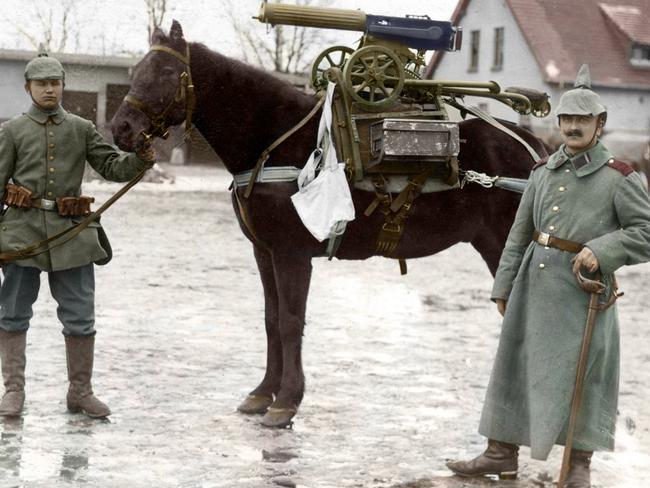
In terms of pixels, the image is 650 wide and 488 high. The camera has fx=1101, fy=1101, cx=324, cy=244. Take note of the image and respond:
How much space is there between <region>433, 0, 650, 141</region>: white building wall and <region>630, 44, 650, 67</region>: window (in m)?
1.00

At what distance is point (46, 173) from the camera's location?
6.33m

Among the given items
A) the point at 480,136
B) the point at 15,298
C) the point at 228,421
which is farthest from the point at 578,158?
the point at 15,298

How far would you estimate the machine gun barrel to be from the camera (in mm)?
6309

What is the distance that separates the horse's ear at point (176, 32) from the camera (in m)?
6.16

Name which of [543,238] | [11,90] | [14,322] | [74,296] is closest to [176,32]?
[74,296]

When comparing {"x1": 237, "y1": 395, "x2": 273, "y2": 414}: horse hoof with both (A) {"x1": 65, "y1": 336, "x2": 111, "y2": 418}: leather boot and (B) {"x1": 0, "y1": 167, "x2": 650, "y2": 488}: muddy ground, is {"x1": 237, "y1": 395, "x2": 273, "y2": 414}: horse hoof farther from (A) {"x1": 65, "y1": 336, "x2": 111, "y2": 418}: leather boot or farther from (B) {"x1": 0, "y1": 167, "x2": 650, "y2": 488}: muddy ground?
(A) {"x1": 65, "y1": 336, "x2": 111, "y2": 418}: leather boot

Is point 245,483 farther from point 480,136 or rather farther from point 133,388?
point 480,136

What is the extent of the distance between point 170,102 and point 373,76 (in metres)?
1.16

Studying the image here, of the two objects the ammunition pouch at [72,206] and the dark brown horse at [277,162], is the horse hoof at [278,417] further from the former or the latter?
the ammunition pouch at [72,206]

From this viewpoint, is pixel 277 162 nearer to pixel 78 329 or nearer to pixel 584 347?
pixel 78 329

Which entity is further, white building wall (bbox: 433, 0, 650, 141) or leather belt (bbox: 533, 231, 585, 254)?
white building wall (bbox: 433, 0, 650, 141)

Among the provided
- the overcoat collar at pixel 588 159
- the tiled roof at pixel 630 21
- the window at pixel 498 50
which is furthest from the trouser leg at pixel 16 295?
the tiled roof at pixel 630 21

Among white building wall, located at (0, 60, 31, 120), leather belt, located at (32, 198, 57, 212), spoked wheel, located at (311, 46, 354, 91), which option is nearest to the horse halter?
leather belt, located at (32, 198, 57, 212)

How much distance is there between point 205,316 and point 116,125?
391cm
